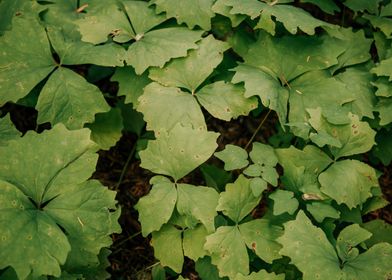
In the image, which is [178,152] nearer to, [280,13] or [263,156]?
[263,156]

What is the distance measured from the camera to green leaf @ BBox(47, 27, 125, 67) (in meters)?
2.59

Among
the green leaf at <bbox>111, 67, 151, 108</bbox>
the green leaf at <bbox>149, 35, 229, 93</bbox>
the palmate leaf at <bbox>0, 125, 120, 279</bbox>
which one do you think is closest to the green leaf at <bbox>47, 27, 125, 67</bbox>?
the green leaf at <bbox>111, 67, 151, 108</bbox>

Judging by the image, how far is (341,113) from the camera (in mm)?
2508

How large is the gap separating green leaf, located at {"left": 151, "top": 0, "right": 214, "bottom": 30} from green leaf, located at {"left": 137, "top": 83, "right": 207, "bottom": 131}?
1.64ft

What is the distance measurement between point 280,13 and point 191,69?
0.64 metres

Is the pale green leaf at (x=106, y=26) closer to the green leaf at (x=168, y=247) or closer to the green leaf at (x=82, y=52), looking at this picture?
the green leaf at (x=82, y=52)

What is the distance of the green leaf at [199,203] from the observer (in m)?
2.28

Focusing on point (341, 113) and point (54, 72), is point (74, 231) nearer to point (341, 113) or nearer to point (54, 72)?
point (54, 72)

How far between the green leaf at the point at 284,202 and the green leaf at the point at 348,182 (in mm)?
199

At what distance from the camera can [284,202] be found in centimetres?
227

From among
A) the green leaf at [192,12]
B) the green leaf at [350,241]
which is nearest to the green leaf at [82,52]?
the green leaf at [192,12]

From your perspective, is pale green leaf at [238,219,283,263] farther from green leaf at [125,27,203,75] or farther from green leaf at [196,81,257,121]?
green leaf at [125,27,203,75]

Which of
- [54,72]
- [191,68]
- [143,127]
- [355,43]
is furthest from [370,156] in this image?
[54,72]

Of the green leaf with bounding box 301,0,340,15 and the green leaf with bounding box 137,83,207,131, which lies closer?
the green leaf with bounding box 137,83,207,131
